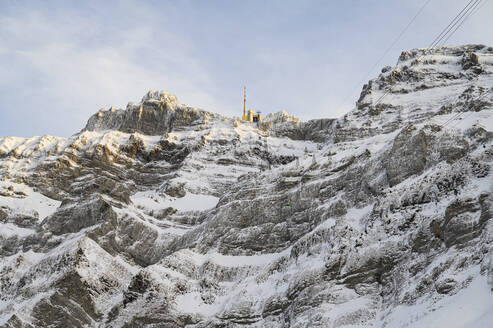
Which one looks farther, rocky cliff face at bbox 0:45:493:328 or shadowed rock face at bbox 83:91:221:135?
shadowed rock face at bbox 83:91:221:135

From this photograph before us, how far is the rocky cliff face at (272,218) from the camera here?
225 ft

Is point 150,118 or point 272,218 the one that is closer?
point 272,218

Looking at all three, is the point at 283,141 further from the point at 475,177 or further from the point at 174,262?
the point at 475,177

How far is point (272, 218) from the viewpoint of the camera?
102 m

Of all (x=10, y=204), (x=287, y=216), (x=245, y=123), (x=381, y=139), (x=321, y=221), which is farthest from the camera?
(x=245, y=123)

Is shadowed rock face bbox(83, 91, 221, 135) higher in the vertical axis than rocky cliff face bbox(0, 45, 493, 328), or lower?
higher

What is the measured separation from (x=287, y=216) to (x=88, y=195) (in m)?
37.5

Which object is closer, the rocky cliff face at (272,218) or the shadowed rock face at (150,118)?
the rocky cliff face at (272,218)

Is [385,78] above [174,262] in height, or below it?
above

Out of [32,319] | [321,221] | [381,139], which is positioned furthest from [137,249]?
[381,139]

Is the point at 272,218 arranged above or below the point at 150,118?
below

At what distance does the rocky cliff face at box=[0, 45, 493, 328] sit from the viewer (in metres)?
68.4

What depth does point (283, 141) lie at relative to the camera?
15038 centimetres

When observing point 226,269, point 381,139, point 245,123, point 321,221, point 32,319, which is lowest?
point 32,319
